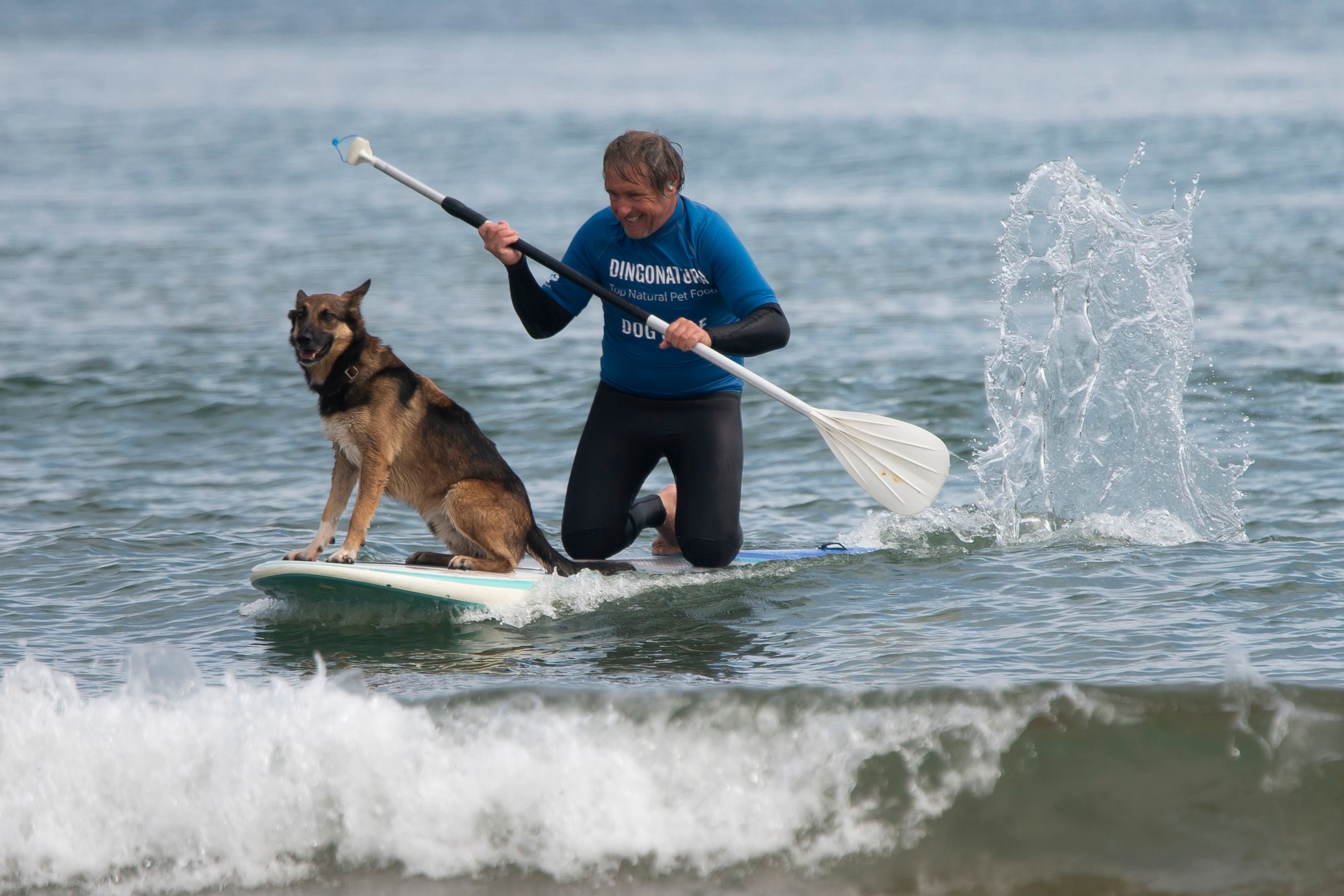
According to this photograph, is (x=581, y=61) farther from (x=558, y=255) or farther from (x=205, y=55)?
(x=558, y=255)

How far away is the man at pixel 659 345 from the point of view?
5289 millimetres

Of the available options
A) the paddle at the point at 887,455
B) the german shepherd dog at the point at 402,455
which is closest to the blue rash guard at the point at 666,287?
the paddle at the point at 887,455

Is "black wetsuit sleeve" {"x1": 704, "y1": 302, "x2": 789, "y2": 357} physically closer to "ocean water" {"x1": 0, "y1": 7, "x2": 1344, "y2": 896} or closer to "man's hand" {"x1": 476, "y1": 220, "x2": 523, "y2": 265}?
"man's hand" {"x1": 476, "y1": 220, "x2": 523, "y2": 265}

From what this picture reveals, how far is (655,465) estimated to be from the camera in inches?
225

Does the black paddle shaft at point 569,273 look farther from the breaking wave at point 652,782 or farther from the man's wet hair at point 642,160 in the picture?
the breaking wave at point 652,782

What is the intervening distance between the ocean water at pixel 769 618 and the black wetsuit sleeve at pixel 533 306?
1.13m

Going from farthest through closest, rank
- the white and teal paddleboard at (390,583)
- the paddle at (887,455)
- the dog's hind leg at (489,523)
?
the paddle at (887,455) → the dog's hind leg at (489,523) → the white and teal paddleboard at (390,583)

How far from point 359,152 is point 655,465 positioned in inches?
71.0

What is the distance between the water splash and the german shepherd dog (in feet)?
8.68

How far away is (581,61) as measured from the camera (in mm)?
47938

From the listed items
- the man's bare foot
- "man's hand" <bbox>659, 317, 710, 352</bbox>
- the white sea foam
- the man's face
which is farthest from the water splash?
the white sea foam

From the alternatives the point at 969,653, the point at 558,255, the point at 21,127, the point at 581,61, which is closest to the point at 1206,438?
the point at 969,653

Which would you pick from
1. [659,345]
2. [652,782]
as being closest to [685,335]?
[659,345]

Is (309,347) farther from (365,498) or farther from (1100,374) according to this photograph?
(1100,374)
